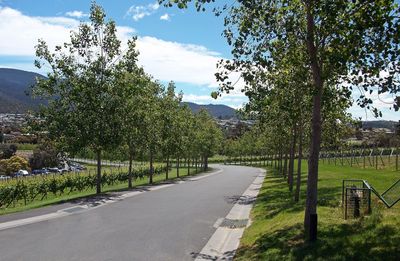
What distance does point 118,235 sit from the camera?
13016mm

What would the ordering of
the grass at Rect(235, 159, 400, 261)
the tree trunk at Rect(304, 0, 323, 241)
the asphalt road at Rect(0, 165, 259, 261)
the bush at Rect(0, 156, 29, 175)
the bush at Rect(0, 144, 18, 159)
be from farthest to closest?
the bush at Rect(0, 144, 18, 159), the bush at Rect(0, 156, 29, 175), the asphalt road at Rect(0, 165, 259, 261), the tree trunk at Rect(304, 0, 323, 241), the grass at Rect(235, 159, 400, 261)

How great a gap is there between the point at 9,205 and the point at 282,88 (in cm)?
2090

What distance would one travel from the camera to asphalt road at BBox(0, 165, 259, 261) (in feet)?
35.0

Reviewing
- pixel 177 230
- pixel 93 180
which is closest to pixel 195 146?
pixel 93 180

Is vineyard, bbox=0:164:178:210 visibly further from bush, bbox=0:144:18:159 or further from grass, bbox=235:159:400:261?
bush, bbox=0:144:18:159

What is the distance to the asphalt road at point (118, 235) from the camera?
10.7 metres

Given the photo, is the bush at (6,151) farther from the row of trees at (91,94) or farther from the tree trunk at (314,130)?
the tree trunk at (314,130)

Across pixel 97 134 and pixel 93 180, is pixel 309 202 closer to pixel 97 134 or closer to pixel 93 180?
pixel 97 134

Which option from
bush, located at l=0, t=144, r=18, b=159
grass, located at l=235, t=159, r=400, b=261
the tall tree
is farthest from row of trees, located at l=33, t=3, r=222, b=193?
bush, located at l=0, t=144, r=18, b=159

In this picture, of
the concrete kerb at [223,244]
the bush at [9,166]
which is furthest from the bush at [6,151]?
the concrete kerb at [223,244]

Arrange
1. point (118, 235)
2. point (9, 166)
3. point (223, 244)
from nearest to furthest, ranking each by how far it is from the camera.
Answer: point (223, 244) → point (118, 235) → point (9, 166)

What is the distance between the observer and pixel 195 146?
61.4 m

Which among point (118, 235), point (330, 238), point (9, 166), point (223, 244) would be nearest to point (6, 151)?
point (9, 166)

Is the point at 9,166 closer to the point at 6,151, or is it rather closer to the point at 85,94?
the point at 6,151
